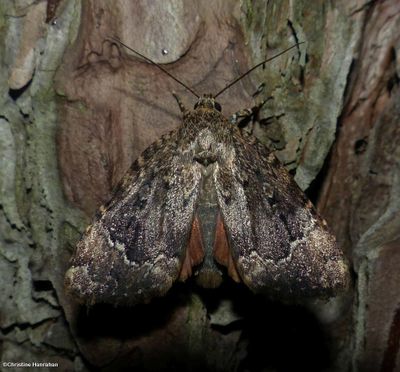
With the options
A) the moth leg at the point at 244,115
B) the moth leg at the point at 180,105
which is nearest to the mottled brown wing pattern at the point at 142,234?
the moth leg at the point at 180,105

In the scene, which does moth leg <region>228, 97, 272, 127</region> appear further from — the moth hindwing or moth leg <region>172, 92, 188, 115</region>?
moth leg <region>172, 92, 188, 115</region>

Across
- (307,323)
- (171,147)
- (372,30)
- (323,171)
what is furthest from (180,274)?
(372,30)

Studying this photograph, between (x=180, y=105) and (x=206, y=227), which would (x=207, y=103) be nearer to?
(x=180, y=105)

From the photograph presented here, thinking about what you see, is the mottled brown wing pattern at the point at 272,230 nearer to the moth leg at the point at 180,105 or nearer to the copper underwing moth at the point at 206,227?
the copper underwing moth at the point at 206,227

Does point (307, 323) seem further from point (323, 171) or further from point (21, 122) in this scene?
point (21, 122)

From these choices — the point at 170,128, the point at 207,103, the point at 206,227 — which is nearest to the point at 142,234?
the point at 206,227

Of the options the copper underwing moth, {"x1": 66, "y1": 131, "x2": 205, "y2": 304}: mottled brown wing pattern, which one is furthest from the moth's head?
{"x1": 66, "y1": 131, "x2": 205, "y2": 304}: mottled brown wing pattern
